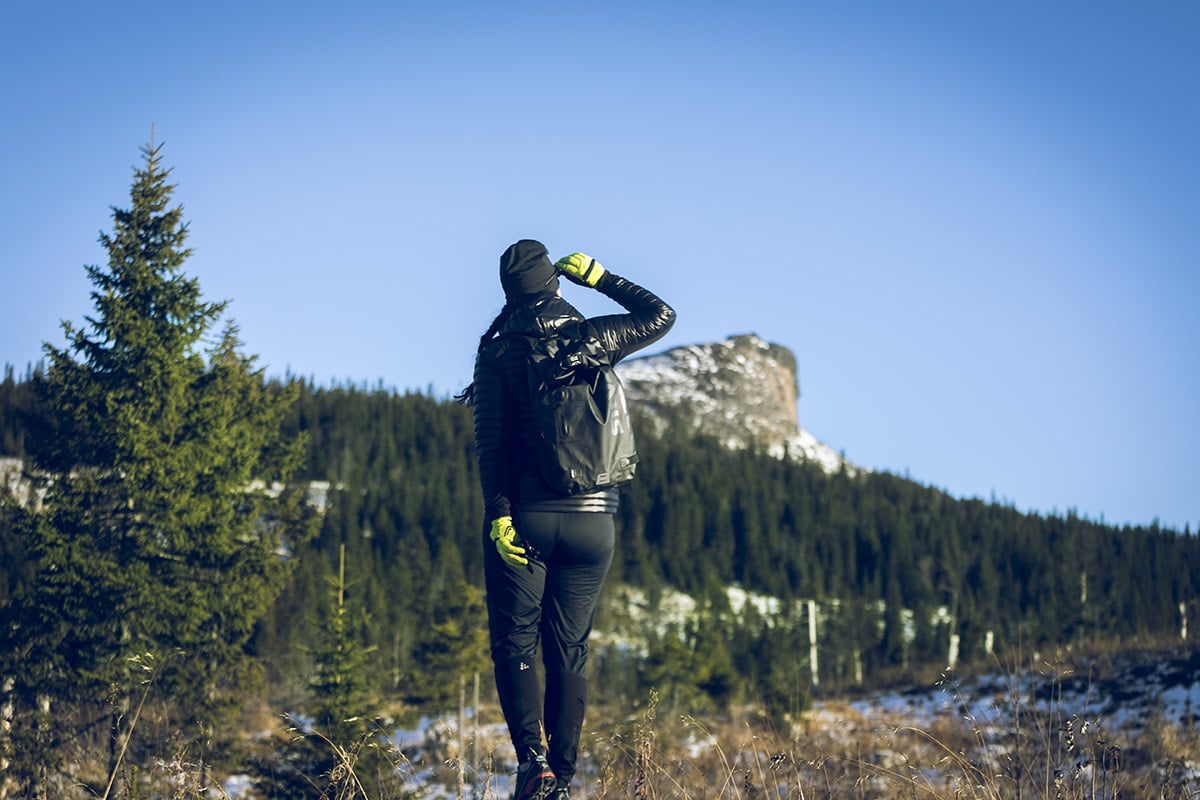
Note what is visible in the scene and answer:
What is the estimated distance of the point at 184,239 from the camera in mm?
20906

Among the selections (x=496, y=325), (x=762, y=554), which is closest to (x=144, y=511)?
(x=496, y=325)

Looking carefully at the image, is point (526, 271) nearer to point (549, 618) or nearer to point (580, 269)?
point (580, 269)

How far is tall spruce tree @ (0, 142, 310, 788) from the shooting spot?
17.6m

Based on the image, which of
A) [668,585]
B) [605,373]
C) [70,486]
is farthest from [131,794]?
[668,585]

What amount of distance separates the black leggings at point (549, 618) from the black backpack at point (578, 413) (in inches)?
7.0

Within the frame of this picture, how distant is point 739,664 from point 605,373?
192 feet

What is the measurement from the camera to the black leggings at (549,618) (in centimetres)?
405

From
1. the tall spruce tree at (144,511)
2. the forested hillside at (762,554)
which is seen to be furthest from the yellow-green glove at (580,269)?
the forested hillside at (762,554)

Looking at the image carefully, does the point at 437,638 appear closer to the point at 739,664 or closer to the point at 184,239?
the point at 184,239

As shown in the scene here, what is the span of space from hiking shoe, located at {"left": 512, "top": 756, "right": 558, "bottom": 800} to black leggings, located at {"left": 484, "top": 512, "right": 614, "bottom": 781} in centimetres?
15

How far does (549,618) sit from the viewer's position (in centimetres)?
418

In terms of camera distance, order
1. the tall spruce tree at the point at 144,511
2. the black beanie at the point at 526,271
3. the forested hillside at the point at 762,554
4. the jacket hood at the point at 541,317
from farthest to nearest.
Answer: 1. the forested hillside at the point at 762,554
2. the tall spruce tree at the point at 144,511
3. the black beanie at the point at 526,271
4. the jacket hood at the point at 541,317

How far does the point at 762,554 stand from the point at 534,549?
8612 centimetres

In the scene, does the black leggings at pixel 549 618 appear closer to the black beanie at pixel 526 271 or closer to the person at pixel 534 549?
the person at pixel 534 549
